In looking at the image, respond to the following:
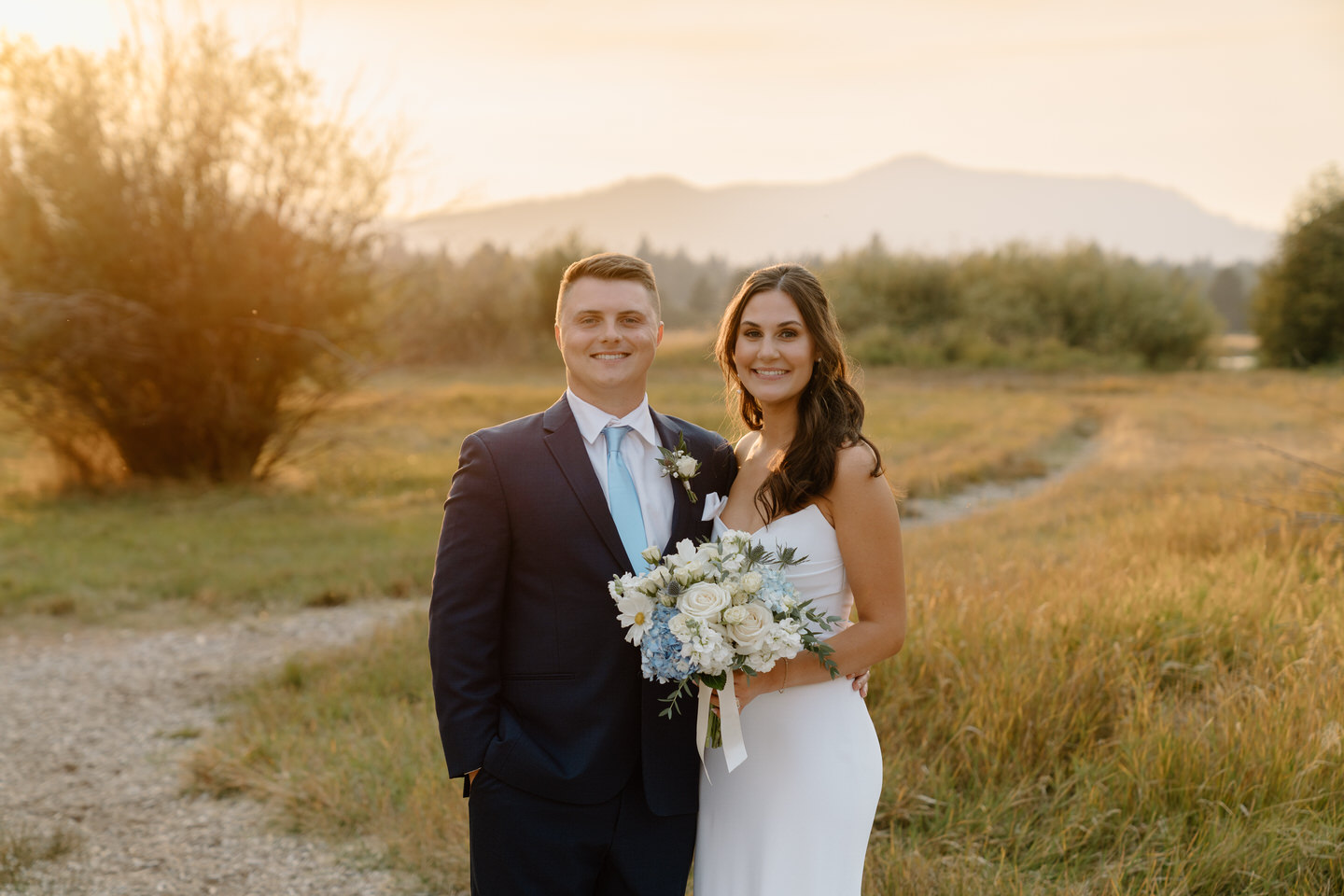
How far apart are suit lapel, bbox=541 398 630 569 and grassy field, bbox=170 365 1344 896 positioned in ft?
4.66

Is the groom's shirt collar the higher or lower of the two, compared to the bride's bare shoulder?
higher

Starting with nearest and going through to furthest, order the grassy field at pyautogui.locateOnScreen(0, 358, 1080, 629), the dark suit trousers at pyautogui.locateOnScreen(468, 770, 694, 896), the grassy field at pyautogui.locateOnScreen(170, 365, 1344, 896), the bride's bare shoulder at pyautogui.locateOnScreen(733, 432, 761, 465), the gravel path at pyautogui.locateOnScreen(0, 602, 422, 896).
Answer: the dark suit trousers at pyautogui.locateOnScreen(468, 770, 694, 896), the bride's bare shoulder at pyautogui.locateOnScreen(733, 432, 761, 465), the grassy field at pyautogui.locateOnScreen(170, 365, 1344, 896), the gravel path at pyautogui.locateOnScreen(0, 602, 422, 896), the grassy field at pyautogui.locateOnScreen(0, 358, 1080, 629)

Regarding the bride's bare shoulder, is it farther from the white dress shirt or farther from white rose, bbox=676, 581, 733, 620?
white rose, bbox=676, 581, 733, 620

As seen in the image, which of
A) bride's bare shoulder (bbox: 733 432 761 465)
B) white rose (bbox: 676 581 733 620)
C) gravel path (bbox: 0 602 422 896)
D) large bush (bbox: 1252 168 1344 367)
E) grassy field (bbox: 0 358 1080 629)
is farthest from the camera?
large bush (bbox: 1252 168 1344 367)

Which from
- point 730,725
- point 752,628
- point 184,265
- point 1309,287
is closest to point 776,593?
point 752,628

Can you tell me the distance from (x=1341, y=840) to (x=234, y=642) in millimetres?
7156

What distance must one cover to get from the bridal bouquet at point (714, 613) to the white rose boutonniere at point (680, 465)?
292 millimetres

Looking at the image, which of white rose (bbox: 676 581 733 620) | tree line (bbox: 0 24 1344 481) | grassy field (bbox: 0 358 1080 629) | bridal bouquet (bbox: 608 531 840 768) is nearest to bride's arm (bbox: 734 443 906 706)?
bridal bouquet (bbox: 608 531 840 768)

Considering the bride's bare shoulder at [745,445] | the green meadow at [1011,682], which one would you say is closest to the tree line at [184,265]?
the green meadow at [1011,682]

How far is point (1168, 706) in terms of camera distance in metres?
4.46

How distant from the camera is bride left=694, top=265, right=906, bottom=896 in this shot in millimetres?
2633

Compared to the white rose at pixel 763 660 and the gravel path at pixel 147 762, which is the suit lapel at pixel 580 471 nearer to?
the white rose at pixel 763 660

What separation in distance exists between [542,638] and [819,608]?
0.79 meters

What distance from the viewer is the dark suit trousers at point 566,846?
2527 millimetres
